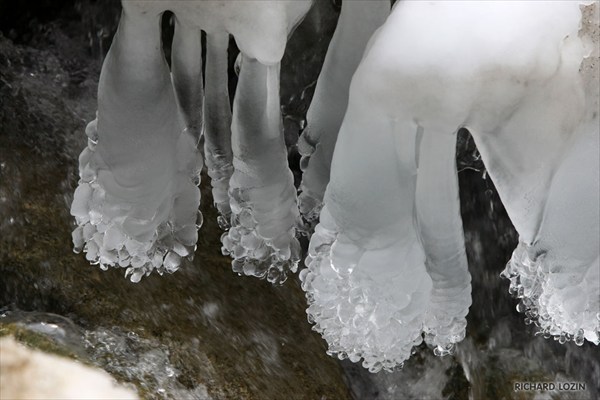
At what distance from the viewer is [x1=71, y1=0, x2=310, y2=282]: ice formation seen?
2.95ft

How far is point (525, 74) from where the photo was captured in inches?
31.0

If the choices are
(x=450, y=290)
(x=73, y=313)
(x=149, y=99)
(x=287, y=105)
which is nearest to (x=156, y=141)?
(x=149, y=99)

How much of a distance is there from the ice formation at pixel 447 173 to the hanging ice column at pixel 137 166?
19 centimetres

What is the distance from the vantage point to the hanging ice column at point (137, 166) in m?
0.95

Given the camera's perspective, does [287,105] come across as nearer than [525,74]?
No

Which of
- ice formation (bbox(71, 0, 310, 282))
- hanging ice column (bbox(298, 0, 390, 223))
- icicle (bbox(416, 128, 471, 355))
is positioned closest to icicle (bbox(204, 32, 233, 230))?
ice formation (bbox(71, 0, 310, 282))

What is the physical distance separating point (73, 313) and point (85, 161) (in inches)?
18.6

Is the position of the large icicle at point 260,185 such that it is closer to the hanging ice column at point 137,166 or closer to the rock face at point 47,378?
the hanging ice column at point 137,166

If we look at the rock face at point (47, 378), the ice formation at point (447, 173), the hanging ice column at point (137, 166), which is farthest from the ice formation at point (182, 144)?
the rock face at point (47, 378)

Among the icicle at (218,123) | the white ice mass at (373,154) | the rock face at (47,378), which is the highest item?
the icicle at (218,123)

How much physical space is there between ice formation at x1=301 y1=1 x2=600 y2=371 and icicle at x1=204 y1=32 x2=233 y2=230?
0.18 metres

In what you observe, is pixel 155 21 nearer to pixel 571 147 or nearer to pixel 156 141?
pixel 156 141

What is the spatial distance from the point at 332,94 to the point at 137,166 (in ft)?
0.81

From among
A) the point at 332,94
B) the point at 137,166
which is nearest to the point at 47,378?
the point at 137,166
